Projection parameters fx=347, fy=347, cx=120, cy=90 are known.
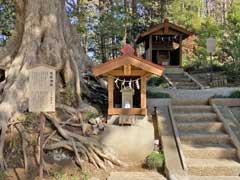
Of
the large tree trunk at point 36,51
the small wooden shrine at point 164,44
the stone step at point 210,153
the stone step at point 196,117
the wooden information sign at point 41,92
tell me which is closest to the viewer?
the wooden information sign at point 41,92

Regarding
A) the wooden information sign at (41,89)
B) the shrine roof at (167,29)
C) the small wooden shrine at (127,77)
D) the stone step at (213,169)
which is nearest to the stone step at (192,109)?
the small wooden shrine at (127,77)

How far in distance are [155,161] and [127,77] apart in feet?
7.09

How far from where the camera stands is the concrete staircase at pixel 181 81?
580 inches

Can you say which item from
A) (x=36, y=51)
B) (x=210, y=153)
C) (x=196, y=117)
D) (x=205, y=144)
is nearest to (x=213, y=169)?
(x=210, y=153)

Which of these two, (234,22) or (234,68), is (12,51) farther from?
(234,22)

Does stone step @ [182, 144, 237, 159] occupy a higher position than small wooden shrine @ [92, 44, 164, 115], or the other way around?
small wooden shrine @ [92, 44, 164, 115]

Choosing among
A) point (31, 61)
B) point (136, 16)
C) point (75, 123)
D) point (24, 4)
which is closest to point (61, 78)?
point (31, 61)

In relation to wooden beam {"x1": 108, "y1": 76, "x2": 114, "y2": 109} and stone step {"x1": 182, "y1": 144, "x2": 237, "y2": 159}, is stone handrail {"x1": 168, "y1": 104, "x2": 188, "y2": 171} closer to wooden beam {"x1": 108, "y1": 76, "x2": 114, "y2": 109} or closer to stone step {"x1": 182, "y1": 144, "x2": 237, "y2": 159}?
stone step {"x1": 182, "y1": 144, "x2": 237, "y2": 159}

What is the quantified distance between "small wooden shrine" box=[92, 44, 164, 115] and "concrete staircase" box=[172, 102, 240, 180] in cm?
119

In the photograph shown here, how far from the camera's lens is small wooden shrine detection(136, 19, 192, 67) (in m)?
19.2

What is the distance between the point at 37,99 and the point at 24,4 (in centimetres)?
429

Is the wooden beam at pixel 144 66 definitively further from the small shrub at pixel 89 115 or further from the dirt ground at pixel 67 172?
the dirt ground at pixel 67 172

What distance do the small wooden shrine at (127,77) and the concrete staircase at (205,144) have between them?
1195 mm

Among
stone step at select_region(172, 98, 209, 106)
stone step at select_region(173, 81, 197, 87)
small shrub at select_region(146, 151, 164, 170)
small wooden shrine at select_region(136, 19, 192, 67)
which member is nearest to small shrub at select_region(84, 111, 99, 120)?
small shrub at select_region(146, 151, 164, 170)
